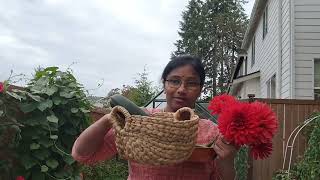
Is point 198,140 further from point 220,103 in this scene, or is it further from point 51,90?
point 51,90

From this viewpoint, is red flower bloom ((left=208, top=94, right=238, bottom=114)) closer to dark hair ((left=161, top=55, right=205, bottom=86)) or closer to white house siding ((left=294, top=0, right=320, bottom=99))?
dark hair ((left=161, top=55, right=205, bottom=86))

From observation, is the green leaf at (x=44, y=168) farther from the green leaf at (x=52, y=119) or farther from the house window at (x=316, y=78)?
the house window at (x=316, y=78)

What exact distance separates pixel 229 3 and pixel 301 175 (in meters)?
34.1

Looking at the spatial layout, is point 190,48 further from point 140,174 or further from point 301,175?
point 140,174

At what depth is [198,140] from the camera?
1615 mm

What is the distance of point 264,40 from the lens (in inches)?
497

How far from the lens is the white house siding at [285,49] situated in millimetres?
8688

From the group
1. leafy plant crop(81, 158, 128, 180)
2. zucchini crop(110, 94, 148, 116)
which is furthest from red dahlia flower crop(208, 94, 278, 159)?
leafy plant crop(81, 158, 128, 180)

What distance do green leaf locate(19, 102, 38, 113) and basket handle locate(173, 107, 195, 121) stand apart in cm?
294

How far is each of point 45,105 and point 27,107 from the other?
0.16 meters

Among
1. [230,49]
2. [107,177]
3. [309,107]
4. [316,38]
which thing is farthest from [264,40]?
[230,49]

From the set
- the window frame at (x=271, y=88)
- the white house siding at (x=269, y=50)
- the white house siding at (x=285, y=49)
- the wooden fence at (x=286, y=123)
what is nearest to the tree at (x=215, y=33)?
the white house siding at (x=269, y=50)

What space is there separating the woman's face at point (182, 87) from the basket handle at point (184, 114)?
25cm

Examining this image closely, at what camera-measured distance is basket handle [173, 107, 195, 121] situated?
4.53 ft
